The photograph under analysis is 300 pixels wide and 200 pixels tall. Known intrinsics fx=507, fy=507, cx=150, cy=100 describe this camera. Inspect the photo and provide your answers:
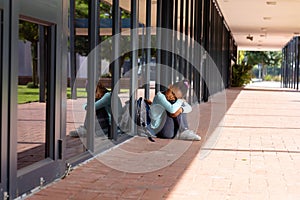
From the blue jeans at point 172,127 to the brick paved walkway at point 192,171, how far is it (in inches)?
6.7

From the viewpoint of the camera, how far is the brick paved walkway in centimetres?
387

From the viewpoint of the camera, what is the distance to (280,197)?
3.84 metres

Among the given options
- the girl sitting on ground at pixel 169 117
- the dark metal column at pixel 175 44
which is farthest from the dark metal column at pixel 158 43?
the girl sitting on ground at pixel 169 117

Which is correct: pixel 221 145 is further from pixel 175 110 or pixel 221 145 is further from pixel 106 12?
pixel 106 12

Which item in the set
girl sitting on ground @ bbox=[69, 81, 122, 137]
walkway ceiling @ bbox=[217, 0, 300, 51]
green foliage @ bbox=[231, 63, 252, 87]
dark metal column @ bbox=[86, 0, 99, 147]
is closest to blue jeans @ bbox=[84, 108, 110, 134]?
girl sitting on ground @ bbox=[69, 81, 122, 137]

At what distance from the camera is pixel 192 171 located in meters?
4.73

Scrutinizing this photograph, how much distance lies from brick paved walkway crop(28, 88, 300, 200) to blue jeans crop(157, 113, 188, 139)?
0.56 ft

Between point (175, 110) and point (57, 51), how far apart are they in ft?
9.10

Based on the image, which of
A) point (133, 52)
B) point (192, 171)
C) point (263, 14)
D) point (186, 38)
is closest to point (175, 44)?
point (186, 38)

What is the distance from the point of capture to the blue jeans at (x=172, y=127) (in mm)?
6621

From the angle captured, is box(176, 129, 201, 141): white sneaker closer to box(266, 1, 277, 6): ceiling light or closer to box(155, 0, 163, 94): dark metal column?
box(155, 0, 163, 94): dark metal column

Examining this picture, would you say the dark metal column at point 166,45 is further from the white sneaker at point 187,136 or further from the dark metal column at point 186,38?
the white sneaker at point 187,136

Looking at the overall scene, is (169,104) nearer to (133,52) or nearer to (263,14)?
(133,52)

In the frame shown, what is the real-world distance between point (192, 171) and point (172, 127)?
1953 mm
